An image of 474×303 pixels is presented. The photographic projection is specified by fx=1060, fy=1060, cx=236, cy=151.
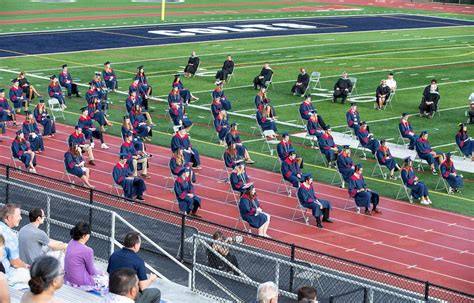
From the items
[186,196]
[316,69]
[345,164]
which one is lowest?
[316,69]

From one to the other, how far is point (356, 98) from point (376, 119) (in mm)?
3866

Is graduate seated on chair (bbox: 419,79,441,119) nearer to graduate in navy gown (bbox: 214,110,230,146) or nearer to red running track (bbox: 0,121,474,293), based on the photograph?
graduate in navy gown (bbox: 214,110,230,146)

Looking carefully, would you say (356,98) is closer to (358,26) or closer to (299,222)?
(299,222)

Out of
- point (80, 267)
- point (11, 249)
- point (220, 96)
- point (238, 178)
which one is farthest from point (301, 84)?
point (11, 249)

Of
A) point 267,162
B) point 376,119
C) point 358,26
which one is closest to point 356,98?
point 376,119

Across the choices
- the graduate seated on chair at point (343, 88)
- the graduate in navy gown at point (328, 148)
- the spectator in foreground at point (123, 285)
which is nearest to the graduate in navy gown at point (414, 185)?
the graduate in navy gown at point (328, 148)

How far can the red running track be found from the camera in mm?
21312

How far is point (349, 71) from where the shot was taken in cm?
4619

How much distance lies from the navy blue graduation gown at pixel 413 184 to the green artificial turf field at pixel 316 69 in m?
0.55

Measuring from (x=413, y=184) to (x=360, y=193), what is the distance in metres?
1.83

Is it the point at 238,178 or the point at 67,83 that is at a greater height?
the point at 238,178

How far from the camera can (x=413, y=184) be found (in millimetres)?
25781

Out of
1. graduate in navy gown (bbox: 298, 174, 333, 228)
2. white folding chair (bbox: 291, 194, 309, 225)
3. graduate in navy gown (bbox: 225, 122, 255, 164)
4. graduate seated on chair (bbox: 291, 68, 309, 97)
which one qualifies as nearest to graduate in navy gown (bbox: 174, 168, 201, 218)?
white folding chair (bbox: 291, 194, 309, 225)

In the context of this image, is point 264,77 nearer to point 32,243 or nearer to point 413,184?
point 413,184
